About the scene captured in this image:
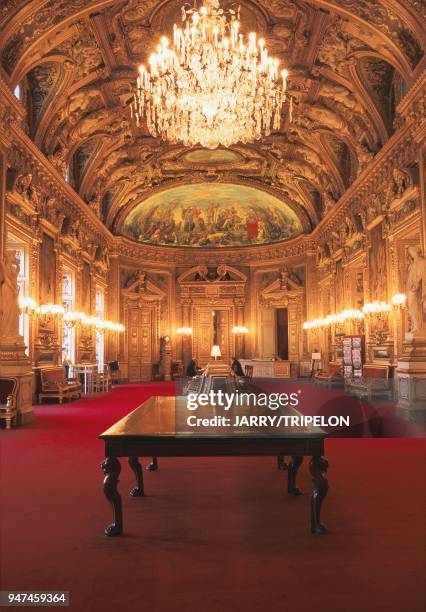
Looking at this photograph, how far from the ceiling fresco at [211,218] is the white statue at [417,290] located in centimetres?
1455

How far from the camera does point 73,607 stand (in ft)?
9.42

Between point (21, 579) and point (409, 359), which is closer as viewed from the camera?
point (21, 579)

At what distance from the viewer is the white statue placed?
10.4m

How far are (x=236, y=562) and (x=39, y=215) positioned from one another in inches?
467

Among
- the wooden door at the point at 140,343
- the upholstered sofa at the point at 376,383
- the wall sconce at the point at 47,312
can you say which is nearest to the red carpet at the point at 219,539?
the upholstered sofa at the point at 376,383

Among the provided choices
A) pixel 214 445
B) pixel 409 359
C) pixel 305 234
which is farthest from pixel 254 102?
pixel 305 234

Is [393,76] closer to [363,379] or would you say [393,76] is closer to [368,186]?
[368,186]

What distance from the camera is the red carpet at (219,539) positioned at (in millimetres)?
3029

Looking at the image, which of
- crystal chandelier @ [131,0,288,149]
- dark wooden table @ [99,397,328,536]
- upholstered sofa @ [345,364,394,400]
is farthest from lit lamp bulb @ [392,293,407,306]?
dark wooden table @ [99,397,328,536]

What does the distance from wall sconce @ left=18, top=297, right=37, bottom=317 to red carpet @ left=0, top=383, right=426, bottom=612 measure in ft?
22.2

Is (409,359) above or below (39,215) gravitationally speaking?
below

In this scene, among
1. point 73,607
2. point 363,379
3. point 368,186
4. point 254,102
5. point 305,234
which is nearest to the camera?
point 73,607

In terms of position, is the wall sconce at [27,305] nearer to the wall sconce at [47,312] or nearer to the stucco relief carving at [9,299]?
the wall sconce at [47,312]

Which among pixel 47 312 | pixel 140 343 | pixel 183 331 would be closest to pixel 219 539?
pixel 47 312
